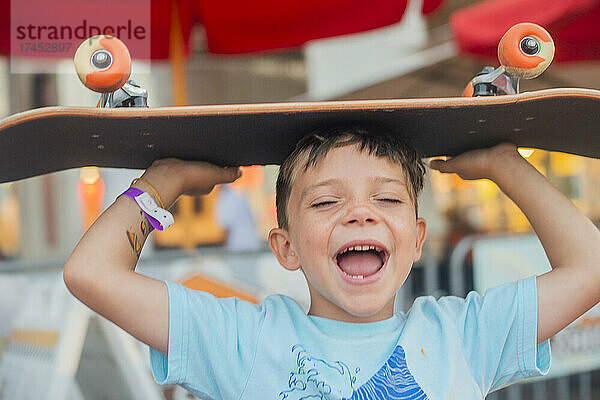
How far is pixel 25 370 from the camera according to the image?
2629 millimetres

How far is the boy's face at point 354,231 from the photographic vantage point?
1.20 metres

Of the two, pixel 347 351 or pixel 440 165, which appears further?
pixel 440 165

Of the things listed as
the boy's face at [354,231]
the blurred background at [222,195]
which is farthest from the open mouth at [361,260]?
the blurred background at [222,195]

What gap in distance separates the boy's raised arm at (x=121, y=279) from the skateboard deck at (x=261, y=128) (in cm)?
12

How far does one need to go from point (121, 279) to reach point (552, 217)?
81 cm

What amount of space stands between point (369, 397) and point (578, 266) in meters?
0.46

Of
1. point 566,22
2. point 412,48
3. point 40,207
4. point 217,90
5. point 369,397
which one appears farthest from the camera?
point 412,48

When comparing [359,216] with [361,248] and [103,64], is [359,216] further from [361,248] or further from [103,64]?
[103,64]

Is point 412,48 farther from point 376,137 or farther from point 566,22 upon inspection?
point 376,137

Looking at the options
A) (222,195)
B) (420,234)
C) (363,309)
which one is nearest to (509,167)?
(420,234)

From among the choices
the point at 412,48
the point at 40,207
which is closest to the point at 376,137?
the point at 40,207

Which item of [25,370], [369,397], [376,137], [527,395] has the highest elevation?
[376,137]

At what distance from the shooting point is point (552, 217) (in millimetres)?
1333

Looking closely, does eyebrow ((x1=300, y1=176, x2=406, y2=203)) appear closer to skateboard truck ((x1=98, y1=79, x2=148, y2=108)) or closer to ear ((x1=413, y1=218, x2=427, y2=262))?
ear ((x1=413, y1=218, x2=427, y2=262))
